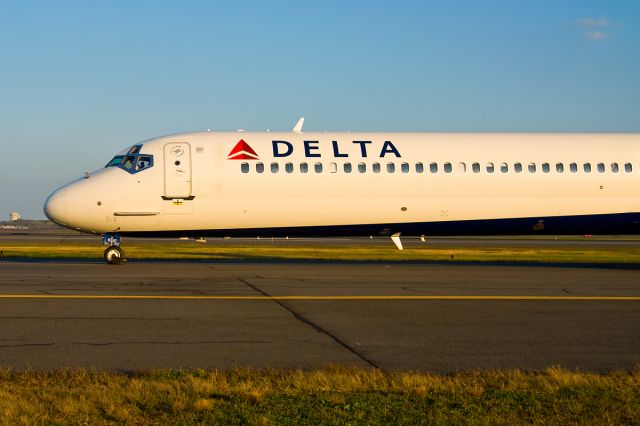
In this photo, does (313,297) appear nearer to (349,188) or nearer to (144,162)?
(349,188)

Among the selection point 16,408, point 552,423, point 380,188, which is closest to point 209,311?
point 16,408

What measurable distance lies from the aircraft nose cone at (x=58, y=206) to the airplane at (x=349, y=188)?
32 mm

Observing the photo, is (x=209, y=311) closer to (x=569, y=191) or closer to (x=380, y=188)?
(x=380, y=188)

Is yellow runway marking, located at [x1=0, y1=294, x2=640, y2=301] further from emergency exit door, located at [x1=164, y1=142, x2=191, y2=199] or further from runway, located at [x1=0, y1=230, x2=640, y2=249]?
runway, located at [x1=0, y1=230, x2=640, y2=249]

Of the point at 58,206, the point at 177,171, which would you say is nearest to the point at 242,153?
the point at 177,171

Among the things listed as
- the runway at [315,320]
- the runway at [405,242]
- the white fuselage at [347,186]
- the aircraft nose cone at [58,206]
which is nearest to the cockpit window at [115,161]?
the white fuselage at [347,186]

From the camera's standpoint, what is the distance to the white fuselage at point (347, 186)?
22.0m

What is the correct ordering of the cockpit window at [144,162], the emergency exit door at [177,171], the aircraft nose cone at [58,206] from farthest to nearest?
the cockpit window at [144,162]
the emergency exit door at [177,171]
the aircraft nose cone at [58,206]

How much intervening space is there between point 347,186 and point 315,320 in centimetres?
1079

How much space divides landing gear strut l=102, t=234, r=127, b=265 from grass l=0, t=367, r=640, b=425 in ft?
48.7

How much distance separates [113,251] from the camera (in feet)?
73.4

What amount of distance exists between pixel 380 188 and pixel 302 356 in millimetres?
13683

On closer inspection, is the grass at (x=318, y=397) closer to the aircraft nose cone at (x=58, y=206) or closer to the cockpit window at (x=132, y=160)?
the aircraft nose cone at (x=58, y=206)

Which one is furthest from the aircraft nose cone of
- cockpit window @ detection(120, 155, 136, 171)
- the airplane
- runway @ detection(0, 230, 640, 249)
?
runway @ detection(0, 230, 640, 249)
